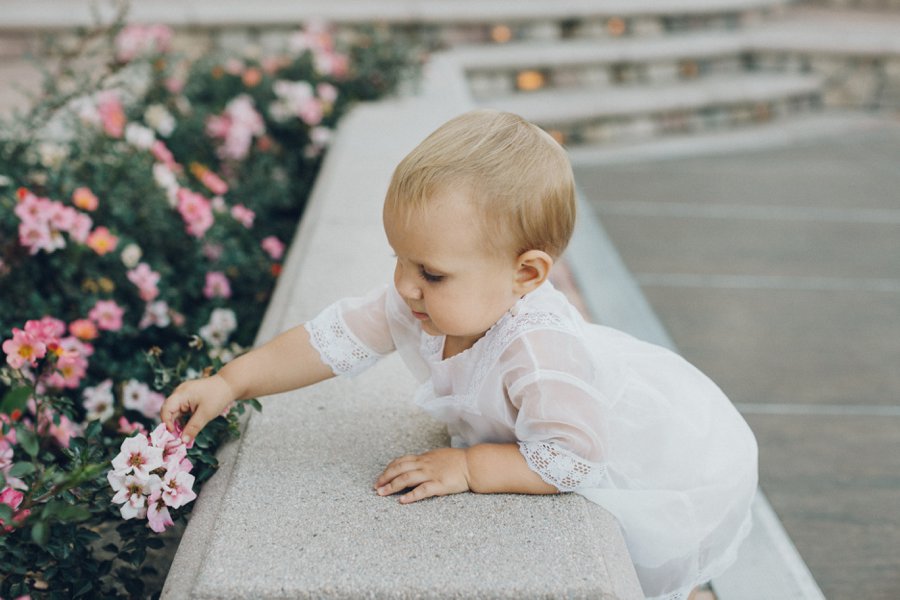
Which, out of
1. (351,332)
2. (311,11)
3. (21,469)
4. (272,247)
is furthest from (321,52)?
(21,469)

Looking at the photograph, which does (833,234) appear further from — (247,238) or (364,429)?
(364,429)

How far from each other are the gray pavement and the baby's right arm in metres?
1.18

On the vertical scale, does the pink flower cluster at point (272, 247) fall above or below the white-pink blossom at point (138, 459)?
below

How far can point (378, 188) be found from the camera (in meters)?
2.79

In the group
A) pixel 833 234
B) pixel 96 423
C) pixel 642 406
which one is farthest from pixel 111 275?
pixel 833 234

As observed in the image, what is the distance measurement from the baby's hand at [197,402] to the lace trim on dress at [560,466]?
51cm

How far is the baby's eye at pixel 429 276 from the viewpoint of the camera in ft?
4.21

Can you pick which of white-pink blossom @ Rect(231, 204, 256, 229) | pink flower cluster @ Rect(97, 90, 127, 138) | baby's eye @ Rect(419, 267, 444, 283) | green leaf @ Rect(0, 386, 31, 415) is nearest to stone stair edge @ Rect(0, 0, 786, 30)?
pink flower cluster @ Rect(97, 90, 127, 138)

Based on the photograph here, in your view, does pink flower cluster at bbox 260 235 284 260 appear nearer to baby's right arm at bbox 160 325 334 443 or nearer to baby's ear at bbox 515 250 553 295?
baby's right arm at bbox 160 325 334 443

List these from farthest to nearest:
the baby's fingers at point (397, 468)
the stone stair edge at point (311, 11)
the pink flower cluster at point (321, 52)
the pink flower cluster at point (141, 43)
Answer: the stone stair edge at point (311, 11) < the pink flower cluster at point (321, 52) < the pink flower cluster at point (141, 43) < the baby's fingers at point (397, 468)

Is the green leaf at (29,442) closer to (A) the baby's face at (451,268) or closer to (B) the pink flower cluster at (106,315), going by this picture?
(A) the baby's face at (451,268)

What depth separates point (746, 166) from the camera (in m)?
4.72

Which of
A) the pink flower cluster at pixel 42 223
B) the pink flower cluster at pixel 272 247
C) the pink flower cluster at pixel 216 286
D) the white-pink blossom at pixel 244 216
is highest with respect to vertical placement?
the pink flower cluster at pixel 42 223

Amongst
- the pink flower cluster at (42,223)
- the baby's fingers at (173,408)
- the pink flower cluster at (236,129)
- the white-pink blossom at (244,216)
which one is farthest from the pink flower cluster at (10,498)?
the pink flower cluster at (236,129)
